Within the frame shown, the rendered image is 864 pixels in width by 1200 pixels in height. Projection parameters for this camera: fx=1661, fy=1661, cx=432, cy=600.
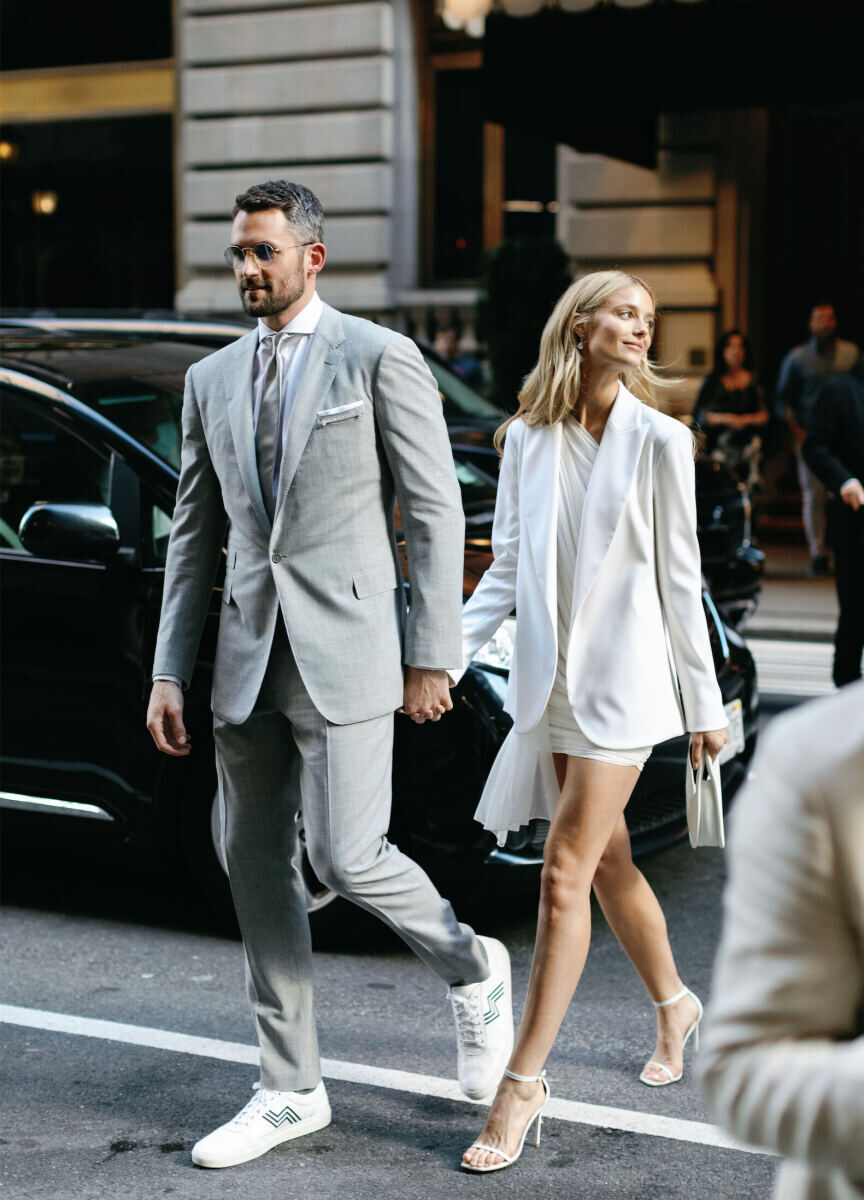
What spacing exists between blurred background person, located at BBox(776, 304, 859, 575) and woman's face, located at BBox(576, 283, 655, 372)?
328 inches

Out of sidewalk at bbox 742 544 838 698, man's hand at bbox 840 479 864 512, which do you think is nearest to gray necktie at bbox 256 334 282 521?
man's hand at bbox 840 479 864 512

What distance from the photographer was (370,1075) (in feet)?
12.9

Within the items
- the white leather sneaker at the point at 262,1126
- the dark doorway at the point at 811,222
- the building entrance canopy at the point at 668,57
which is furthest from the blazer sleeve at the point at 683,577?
the dark doorway at the point at 811,222

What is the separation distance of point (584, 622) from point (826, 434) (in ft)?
13.9

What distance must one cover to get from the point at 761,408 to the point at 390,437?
968 centimetres

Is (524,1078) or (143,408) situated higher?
(143,408)

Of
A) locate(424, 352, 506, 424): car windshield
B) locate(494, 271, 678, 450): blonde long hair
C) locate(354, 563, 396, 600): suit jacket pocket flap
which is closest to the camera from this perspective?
locate(354, 563, 396, 600): suit jacket pocket flap

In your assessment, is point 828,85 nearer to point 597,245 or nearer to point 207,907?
point 597,245

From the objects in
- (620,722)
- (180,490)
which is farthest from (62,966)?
(620,722)

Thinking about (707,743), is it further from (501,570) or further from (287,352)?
(287,352)

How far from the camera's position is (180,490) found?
142 inches

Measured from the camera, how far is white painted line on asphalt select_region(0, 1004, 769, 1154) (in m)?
3.59

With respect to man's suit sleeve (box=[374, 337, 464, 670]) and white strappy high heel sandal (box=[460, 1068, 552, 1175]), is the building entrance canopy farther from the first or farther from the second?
white strappy high heel sandal (box=[460, 1068, 552, 1175])

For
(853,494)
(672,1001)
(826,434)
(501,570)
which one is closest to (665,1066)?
(672,1001)
